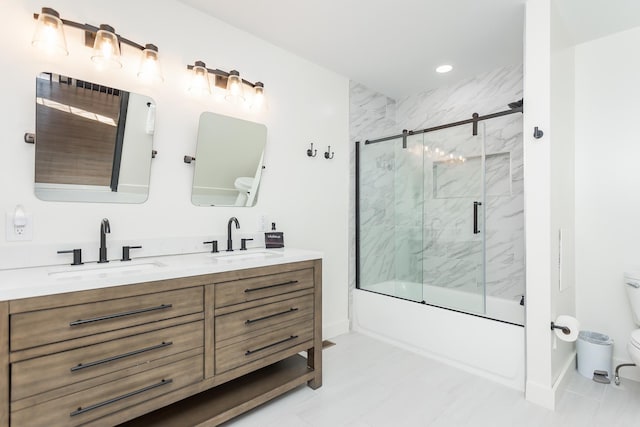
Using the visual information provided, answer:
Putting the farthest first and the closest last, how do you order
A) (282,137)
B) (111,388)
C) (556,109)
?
(282,137) → (556,109) → (111,388)

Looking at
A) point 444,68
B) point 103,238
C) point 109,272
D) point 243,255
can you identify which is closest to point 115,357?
point 109,272

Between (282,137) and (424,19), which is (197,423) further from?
(424,19)

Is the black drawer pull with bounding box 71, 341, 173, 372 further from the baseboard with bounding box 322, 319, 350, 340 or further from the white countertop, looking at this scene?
the baseboard with bounding box 322, 319, 350, 340

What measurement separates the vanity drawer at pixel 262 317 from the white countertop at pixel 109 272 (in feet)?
0.85

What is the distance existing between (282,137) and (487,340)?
7.28ft

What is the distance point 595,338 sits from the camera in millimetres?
2541

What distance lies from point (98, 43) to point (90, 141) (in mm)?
530

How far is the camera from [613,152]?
2.50 metres

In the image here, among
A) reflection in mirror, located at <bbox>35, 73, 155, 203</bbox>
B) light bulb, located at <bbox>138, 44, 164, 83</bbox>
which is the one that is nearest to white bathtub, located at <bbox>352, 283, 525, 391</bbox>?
reflection in mirror, located at <bbox>35, 73, 155, 203</bbox>

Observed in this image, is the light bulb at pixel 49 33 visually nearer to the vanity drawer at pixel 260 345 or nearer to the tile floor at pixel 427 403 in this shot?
the vanity drawer at pixel 260 345

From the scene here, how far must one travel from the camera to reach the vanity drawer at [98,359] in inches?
47.1

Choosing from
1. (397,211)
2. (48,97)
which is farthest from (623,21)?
(48,97)

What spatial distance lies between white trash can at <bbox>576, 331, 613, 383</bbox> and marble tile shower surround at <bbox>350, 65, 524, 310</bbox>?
0.65 meters

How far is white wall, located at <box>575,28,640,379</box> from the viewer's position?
2438 millimetres
